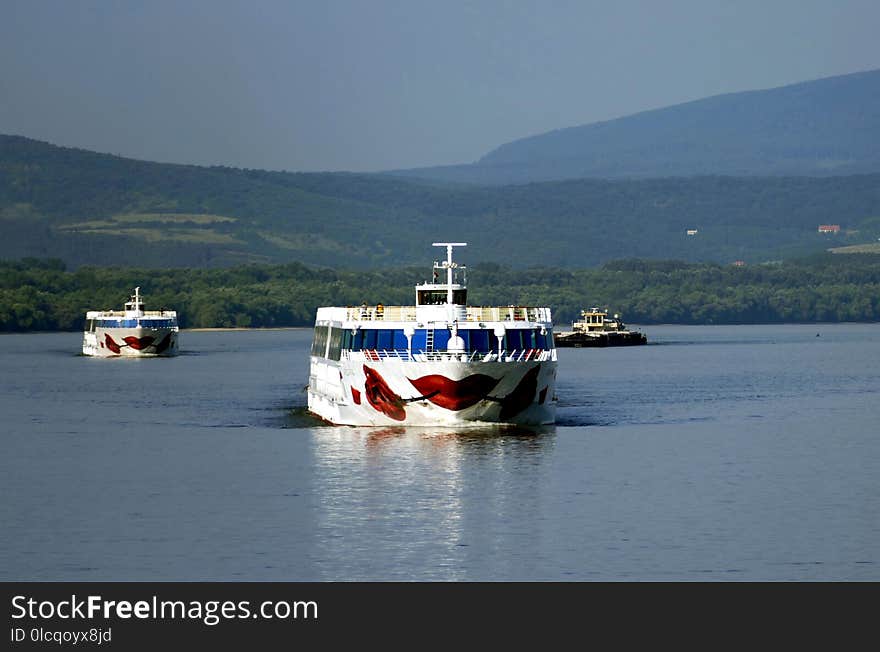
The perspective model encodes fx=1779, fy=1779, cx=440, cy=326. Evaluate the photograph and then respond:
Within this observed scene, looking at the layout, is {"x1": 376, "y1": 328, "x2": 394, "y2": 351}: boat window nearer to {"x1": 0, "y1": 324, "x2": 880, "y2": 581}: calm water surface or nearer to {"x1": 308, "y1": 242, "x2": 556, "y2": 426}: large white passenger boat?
{"x1": 308, "y1": 242, "x2": 556, "y2": 426}: large white passenger boat

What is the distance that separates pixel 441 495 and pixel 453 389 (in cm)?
1630

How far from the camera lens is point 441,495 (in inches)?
2613

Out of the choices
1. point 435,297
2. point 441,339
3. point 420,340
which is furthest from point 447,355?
point 435,297

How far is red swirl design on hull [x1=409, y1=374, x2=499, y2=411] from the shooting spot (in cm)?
8212

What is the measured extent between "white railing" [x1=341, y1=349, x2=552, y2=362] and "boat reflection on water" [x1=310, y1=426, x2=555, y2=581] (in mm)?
3466

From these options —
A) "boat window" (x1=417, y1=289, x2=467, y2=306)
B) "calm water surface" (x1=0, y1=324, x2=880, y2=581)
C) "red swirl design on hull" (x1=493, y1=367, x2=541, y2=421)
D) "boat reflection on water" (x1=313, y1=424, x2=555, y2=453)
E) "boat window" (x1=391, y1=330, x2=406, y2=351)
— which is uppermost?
"boat window" (x1=417, y1=289, x2=467, y2=306)

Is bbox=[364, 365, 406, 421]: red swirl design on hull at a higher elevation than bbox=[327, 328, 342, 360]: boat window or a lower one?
lower

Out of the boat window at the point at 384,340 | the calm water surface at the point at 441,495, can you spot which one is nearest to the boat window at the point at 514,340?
the calm water surface at the point at 441,495

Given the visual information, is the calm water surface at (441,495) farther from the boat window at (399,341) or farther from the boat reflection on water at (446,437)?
the boat window at (399,341)

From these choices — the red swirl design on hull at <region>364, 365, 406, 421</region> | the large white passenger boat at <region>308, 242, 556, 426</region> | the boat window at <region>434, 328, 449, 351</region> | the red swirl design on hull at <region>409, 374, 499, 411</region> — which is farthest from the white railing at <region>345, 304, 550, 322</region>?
the red swirl design on hull at <region>409, 374, 499, 411</region>

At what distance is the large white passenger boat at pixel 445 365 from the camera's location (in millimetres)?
82312

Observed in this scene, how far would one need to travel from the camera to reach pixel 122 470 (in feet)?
251

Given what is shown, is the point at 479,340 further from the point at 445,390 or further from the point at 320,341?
the point at 320,341
